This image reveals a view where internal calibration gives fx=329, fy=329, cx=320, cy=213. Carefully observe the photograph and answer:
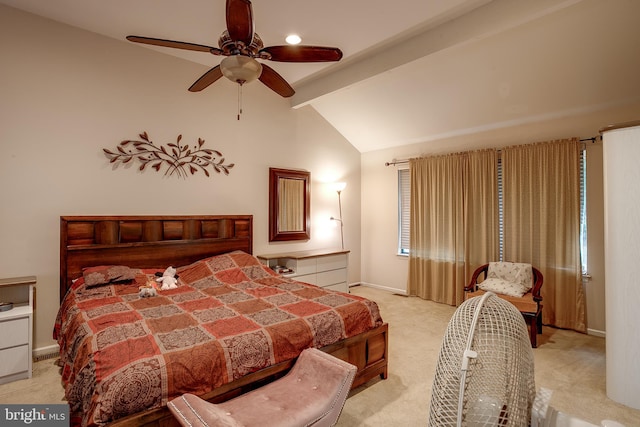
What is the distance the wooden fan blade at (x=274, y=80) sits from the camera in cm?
250

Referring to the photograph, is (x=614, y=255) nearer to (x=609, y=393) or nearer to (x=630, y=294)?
(x=630, y=294)

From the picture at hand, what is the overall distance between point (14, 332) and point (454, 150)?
5274mm

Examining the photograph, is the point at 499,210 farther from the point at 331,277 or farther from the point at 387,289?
the point at 331,277

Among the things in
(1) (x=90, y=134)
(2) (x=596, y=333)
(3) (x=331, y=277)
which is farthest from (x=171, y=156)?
(2) (x=596, y=333)

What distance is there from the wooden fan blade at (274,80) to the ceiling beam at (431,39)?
130cm

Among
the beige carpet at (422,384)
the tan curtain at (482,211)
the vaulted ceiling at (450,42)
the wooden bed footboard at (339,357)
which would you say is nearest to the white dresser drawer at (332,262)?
the beige carpet at (422,384)

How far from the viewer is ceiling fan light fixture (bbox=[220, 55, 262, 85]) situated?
208 centimetres

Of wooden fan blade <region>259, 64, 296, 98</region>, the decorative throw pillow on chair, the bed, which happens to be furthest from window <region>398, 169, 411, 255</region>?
wooden fan blade <region>259, 64, 296, 98</region>

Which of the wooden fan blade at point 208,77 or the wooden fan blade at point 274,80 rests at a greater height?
the wooden fan blade at point 208,77

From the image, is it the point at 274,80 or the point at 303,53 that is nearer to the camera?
the point at 303,53

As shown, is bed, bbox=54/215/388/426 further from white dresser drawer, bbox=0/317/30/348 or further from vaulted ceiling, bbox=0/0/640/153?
vaulted ceiling, bbox=0/0/640/153

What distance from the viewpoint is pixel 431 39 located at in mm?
3061

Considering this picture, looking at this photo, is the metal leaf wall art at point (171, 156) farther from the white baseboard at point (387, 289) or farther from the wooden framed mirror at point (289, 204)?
the white baseboard at point (387, 289)

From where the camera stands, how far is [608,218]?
243cm
